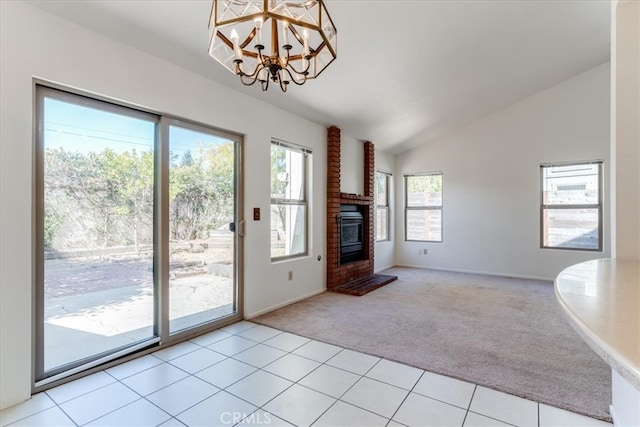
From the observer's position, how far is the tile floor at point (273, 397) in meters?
1.80

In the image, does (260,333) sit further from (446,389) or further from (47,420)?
(446,389)

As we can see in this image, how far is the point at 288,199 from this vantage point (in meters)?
4.18

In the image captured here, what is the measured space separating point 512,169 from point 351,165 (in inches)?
114

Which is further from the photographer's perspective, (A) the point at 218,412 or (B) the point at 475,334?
(B) the point at 475,334

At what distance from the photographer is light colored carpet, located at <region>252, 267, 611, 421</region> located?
2.16m

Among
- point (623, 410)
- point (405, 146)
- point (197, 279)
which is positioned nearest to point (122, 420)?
point (197, 279)

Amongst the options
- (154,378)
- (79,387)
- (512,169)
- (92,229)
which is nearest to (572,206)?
(512,169)

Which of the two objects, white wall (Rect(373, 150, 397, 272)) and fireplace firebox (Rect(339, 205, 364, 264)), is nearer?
fireplace firebox (Rect(339, 205, 364, 264))

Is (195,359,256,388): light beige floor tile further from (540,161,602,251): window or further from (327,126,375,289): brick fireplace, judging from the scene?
(540,161,602,251): window

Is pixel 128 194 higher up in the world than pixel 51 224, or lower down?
higher up

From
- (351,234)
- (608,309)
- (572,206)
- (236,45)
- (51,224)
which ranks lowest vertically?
(351,234)

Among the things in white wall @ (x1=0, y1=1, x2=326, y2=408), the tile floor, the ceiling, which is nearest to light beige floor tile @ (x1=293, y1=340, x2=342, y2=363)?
the tile floor

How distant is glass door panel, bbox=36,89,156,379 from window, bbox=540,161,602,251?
597cm

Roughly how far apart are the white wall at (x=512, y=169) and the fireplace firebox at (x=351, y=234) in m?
1.73
